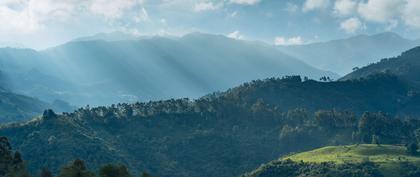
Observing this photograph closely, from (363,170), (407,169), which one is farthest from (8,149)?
(407,169)

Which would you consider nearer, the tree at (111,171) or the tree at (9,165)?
the tree at (111,171)

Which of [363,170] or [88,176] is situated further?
[363,170]

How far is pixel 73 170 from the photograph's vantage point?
90500 millimetres

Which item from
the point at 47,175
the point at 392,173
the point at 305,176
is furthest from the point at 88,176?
the point at 392,173

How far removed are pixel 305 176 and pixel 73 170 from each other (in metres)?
122

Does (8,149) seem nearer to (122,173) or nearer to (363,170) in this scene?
(122,173)

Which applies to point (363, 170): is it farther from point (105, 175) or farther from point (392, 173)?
point (105, 175)

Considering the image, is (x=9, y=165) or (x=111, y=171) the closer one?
(x=111, y=171)

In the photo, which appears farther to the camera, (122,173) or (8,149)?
(8,149)

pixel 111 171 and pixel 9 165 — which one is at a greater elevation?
pixel 9 165

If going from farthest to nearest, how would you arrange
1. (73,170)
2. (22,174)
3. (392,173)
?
1. (392,173)
2. (22,174)
3. (73,170)

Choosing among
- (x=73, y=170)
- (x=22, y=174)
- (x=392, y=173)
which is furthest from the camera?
(x=392, y=173)

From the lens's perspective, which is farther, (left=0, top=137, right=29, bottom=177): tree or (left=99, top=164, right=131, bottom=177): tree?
(left=0, top=137, right=29, bottom=177): tree

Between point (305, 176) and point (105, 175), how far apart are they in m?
117
